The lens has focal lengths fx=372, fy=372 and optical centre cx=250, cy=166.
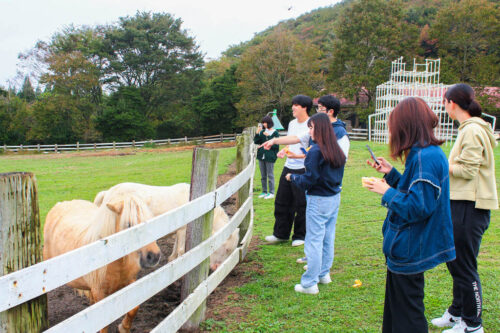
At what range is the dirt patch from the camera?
3.41 metres

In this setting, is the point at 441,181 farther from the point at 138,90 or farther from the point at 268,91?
the point at 138,90

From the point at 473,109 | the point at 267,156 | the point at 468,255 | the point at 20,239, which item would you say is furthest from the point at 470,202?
the point at 267,156

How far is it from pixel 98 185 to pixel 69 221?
854 centimetres

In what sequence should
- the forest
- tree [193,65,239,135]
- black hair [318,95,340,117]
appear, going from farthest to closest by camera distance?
tree [193,65,239,135] → the forest → black hair [318,95,340,117]

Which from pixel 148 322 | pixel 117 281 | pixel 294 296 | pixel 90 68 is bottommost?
pixel 148 322

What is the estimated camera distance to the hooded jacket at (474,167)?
107 inches

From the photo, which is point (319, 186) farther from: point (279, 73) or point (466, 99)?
point (279, 73)

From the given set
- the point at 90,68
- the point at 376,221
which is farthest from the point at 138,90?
the point at 376,221

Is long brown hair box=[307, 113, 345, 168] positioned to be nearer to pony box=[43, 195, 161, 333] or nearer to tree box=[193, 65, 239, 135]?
pony box=[43, 195, 161, 333]

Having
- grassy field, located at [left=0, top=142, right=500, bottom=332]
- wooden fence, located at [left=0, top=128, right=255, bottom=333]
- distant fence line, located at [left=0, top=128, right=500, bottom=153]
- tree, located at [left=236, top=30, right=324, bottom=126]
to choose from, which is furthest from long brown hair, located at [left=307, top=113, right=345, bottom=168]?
tree, located at [left=236, top=30, right=324, bottom=126]

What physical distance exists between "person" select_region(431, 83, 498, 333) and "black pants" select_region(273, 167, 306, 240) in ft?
8.06

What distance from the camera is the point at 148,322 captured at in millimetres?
3537

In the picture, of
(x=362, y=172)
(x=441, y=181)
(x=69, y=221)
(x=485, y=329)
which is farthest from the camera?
(x=362, y=172)

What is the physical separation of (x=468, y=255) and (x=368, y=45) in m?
35.4
